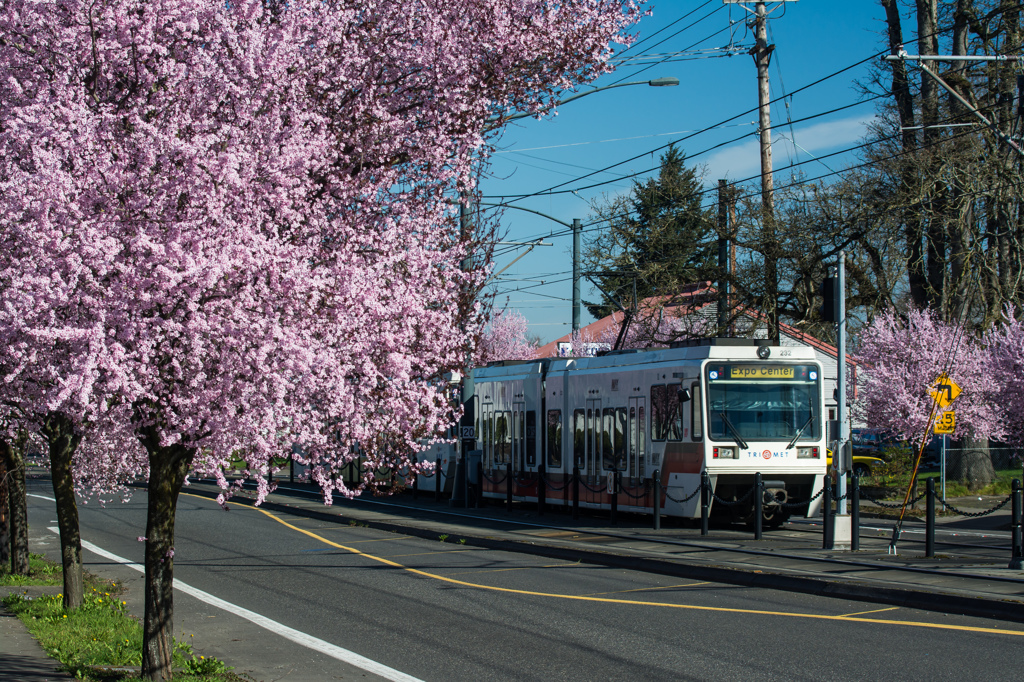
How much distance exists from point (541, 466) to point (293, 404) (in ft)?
61.4

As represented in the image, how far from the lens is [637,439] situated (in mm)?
22266

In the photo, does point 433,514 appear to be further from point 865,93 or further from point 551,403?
point 865,93

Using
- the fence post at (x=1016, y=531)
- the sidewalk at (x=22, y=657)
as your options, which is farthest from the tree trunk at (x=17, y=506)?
the fence post at (x=1016, y=531)

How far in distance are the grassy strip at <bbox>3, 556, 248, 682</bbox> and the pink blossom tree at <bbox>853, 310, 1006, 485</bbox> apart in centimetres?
2623

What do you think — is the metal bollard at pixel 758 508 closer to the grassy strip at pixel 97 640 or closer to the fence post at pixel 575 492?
the fence post at pixel 575 492

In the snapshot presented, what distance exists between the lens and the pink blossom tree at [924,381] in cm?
3288

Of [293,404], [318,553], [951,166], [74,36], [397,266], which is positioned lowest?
[318,553]

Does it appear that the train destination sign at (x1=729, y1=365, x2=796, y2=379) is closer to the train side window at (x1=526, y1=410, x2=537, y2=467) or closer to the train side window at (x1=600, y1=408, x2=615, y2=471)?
the train side window at (x1=600, y1=408, x2=615, y2=471)

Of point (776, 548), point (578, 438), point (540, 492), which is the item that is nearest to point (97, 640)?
point (776, 548)

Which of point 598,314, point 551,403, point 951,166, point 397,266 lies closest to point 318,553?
point 551,403

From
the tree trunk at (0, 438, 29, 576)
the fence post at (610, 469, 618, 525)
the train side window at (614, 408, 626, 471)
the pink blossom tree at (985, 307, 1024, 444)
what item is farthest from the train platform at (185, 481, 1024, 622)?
the tree trunk at (0, 438, 29, 576)

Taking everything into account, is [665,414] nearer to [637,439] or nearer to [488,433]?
[637,439]

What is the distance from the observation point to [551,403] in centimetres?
2572

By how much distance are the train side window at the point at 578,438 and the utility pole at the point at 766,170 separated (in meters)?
8.30
